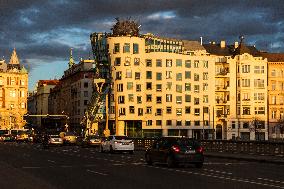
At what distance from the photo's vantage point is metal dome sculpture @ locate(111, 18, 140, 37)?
117269 mm

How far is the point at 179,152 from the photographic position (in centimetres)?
2722

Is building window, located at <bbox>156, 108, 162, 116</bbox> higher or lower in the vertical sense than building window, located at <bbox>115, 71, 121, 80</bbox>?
lower

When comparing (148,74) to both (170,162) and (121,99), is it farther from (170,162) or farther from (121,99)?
(170,162)

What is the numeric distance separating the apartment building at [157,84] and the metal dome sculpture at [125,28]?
1.38m

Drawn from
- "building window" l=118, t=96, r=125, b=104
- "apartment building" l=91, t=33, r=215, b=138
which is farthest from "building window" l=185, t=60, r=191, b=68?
"building window" l=118, t=96, r=125, b=104

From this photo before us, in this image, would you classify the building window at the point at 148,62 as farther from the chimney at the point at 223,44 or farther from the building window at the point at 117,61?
the chimney at the point at 223,44

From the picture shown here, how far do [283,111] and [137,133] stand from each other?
104 feet

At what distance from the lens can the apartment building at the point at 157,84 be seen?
11588cm

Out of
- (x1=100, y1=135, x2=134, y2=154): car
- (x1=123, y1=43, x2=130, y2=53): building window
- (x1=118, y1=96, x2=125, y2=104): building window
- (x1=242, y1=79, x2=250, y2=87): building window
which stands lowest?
(x1=100, y1=135, x2=134, y2=154): car

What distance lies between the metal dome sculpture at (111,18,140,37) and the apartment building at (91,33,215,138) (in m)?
1.38

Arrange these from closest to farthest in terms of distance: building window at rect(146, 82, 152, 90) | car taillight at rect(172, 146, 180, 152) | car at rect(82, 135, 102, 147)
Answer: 1. car taillight at rect(172, 146, 180, 152)
2. car at rect(82, 135, 102, 147)
3. building window at rect(146, 82, 152, 90)

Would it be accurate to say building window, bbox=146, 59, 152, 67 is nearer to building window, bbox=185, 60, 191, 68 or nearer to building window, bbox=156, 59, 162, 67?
building window, bbox=156, 59, 162, 67

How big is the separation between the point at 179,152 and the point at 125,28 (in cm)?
9199

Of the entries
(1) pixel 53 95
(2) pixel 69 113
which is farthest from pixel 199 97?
(1) pixel 53 95
